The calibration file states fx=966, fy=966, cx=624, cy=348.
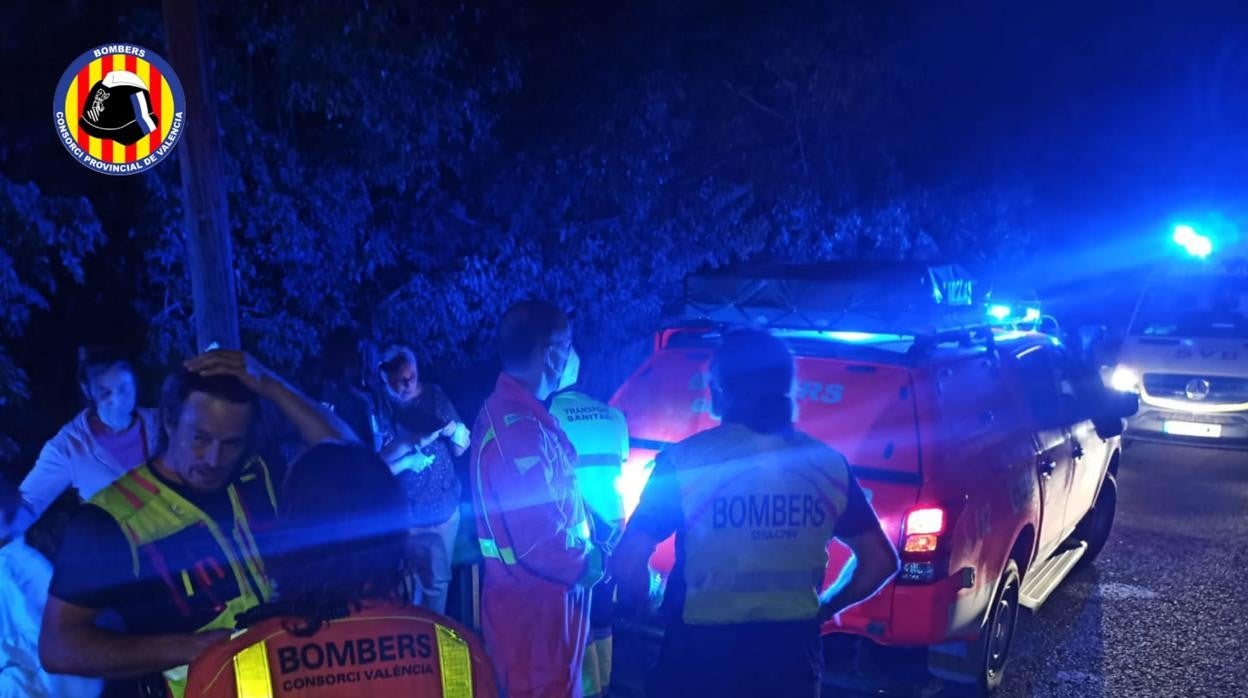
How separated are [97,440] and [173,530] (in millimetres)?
1991

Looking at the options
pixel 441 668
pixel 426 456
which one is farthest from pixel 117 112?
pixel 441 668

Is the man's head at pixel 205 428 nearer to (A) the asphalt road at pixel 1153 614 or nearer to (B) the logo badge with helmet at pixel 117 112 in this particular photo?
(B) the logo badge with helmet at pixel 117 112

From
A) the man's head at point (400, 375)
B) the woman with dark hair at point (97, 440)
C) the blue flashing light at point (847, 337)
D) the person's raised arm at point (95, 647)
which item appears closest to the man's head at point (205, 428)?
the person's raised arm at point (95, 647)

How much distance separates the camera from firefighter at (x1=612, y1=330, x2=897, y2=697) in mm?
2488

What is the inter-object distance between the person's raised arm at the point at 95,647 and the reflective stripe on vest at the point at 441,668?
0.42 meters

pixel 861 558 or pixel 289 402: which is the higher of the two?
pixel 289 402

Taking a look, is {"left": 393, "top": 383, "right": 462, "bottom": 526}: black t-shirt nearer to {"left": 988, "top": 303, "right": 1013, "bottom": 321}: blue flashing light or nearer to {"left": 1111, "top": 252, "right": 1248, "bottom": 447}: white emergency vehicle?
{"left": 988, "top": 303, "right": 1013, "bottom": 321}: blue flashing light

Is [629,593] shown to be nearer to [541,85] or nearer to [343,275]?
[343,275]

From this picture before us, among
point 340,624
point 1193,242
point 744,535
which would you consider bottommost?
→ point 744,535

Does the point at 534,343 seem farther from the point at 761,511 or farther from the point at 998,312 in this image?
the point at 998,312

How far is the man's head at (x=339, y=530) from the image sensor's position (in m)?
1.65

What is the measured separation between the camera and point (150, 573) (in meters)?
2.05

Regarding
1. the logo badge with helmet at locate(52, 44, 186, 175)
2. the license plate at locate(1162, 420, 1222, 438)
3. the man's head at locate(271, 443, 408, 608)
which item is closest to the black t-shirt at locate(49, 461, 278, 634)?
the man's head at locate(271, 443, 408, 608)

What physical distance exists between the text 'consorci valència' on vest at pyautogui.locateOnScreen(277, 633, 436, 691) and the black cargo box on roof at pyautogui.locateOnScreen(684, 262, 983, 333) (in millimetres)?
5036
